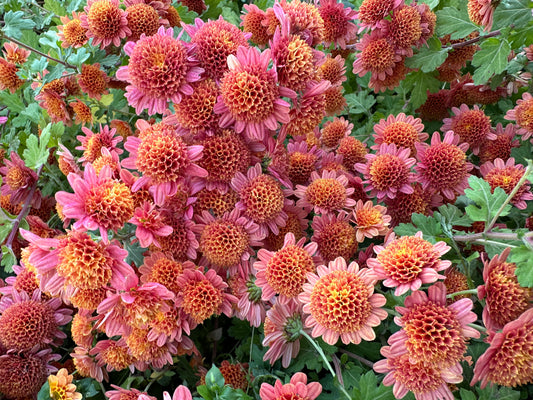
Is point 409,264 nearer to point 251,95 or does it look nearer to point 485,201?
point 485,201

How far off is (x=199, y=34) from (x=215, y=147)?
0.34 m

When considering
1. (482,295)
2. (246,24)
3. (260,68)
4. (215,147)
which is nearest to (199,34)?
(260,68)

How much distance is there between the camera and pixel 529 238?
1155 millimetres

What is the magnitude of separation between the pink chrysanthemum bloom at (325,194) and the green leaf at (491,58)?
2.47 feet

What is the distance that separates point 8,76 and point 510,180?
7.36 ft

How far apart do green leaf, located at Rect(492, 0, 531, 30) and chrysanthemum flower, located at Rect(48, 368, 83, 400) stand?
1.99 metres

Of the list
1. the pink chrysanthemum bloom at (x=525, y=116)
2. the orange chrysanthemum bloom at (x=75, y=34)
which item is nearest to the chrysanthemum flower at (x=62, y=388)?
the orange chrysanthemum bloom at (x=75, y=34)

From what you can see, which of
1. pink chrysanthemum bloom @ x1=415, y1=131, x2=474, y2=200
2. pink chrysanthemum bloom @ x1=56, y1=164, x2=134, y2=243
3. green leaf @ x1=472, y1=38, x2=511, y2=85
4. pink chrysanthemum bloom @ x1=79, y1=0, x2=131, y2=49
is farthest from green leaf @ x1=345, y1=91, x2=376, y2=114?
pink chrysanthemum bloom @ x1=56, y1=164, x2=134, y2=243

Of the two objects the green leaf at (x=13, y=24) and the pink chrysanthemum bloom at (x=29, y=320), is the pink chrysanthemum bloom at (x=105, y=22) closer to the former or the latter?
the green leaf at (x=13, y=24)

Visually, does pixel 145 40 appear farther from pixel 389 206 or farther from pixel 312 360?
pixel 312 360

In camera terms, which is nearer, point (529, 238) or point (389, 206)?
point (529, 238)

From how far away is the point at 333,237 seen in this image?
1435 mm

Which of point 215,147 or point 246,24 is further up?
point 246,24

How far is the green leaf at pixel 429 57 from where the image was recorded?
1.89m
